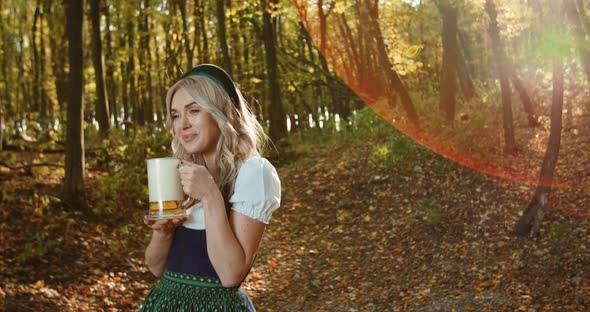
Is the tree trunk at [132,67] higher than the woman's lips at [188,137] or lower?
higher

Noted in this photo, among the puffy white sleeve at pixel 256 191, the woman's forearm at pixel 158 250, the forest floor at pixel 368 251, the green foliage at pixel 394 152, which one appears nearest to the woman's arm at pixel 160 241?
the woman's forearm at pixel 158 250

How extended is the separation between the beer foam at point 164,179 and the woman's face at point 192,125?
0.16 m

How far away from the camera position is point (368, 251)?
814 centimetres

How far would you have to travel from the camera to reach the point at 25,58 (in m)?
29.8

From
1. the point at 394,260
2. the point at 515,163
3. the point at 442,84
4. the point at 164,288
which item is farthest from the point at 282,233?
the point at 164,288

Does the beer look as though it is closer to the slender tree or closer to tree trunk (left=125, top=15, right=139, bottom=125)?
the slender tree

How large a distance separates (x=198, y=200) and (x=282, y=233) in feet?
24.0

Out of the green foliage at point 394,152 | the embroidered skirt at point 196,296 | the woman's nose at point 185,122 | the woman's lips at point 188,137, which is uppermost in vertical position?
the woman's nose at point 185,122

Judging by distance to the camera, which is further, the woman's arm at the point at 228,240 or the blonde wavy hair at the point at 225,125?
the blonde wavy hair at the point at 225,125

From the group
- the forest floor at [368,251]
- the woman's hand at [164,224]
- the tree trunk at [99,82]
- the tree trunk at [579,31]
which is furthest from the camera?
the tree trunk at [99,82]

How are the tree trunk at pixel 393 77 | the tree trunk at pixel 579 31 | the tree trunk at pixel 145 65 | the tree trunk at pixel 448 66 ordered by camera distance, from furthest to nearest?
1. the tree trunk at pixel 145 65
2. the tree trunk at pixel 448 66
3. the tree trunk at pixel 393 77
4. the tree trunk at pixel 579 31

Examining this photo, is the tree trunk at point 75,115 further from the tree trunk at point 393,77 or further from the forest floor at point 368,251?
the tree trunk at point 393,77

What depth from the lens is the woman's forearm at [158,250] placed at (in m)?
2.13

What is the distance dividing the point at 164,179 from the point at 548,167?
633cm
